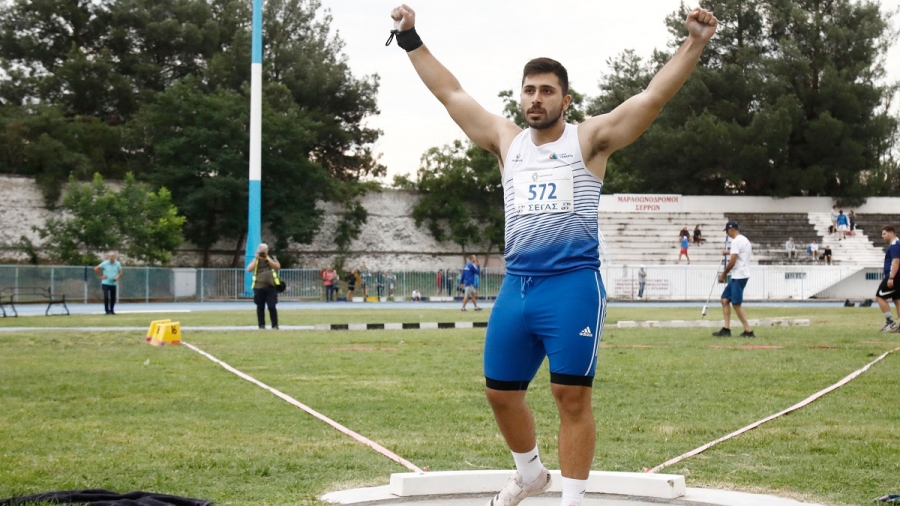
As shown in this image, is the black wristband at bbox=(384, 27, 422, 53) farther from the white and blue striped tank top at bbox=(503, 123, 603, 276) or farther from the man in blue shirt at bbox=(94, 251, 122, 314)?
the man in blue shirt at bbox=(94, 251, 122, 314)

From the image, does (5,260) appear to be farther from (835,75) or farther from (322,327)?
(835,75)

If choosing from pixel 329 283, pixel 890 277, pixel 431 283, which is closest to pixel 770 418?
pixel 890 277

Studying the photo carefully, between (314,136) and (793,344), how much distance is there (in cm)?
4711

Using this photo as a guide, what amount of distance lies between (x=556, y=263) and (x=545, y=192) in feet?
1.15

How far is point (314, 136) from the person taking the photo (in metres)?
61.1

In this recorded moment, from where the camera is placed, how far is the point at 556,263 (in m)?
4.83

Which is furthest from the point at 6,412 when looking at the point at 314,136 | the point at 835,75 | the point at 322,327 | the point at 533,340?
the point at 835,75

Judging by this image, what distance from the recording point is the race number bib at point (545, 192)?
16.0ft

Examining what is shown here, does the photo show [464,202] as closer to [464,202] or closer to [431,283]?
[464,202]

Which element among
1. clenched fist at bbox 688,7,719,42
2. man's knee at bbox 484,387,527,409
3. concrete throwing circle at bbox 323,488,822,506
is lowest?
concrete throwing circle at bbox 323,488,822,506

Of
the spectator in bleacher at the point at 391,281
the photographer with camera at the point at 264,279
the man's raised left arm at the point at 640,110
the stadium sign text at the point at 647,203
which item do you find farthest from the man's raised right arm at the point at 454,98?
the stadium sign text at the point at 647,203

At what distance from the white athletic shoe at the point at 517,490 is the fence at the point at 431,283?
3861 cm

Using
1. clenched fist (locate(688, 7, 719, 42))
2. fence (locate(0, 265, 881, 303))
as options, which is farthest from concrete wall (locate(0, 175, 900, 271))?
clenched fist (locate(688, 7, 719, 42))

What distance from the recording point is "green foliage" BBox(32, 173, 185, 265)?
47.9 meters
